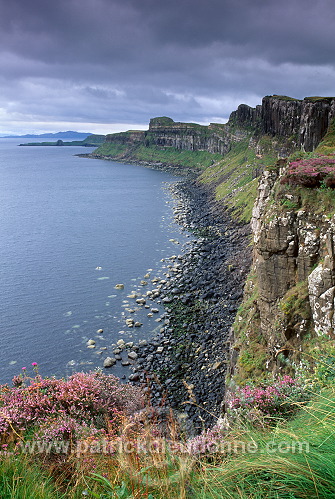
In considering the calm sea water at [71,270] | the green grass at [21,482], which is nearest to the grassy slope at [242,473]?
the green grass at [21,482]

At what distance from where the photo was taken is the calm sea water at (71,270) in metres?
32.5

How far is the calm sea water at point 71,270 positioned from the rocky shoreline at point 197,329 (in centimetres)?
332

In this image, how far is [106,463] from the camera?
6195 millimetres

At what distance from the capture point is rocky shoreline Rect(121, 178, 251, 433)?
24.2 metres

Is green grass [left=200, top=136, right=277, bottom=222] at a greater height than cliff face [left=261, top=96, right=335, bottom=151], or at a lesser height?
lesser

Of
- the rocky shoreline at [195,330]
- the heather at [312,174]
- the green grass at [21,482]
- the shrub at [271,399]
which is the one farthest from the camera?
the rocky shoreline at [195,330]

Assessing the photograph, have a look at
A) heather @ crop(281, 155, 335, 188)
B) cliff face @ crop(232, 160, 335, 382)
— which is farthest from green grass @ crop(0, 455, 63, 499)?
heather @ crop(281, 155, 335, 188)

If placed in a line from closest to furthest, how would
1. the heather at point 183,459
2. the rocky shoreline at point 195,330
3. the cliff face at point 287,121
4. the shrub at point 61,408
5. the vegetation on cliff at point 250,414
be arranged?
the heather at point 183,459, the vegetation on cliff at point 250,414, the shrub at point 61,408, the rocky shoreline at point 195,330, the cliff face at point 287,121

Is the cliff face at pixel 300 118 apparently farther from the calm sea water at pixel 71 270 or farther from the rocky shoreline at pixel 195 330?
the calm sea water at pixel 71 270

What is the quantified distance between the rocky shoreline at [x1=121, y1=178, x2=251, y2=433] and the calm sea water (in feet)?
10.9

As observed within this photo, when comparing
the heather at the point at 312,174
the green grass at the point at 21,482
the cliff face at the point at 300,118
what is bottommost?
the green grass at the point at 21,482

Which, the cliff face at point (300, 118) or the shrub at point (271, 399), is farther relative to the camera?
the cliff face at point (300, 118)

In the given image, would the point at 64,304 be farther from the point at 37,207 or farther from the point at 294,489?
the point at 37,207

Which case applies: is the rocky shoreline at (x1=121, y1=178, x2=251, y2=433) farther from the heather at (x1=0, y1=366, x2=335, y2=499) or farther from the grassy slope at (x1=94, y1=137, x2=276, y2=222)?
the grassy slope at (x1=94, y1=137, x2=276, y2=222)
